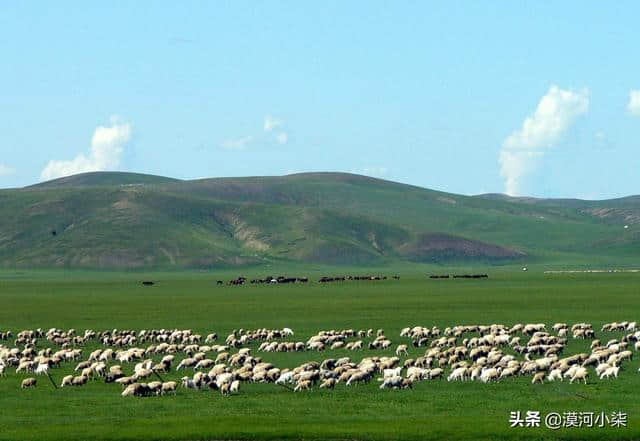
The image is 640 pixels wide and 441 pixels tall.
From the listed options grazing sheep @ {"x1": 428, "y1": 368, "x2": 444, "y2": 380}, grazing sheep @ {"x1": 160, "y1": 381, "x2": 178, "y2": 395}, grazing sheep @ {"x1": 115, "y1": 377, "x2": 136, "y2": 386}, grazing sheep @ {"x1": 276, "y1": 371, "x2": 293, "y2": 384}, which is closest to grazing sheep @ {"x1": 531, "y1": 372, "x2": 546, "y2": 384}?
grazing sheep @ {"x1": 428, "y1": 368, "x2": 444, "y2": 380}

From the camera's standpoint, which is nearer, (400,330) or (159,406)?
(159,406)

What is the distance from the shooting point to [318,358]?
1877 inches

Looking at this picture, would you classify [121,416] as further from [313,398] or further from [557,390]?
[557,390]

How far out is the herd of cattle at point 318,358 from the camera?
39.2 meters

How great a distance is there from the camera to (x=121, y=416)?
33.6 meters

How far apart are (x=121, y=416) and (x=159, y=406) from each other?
1879 mm

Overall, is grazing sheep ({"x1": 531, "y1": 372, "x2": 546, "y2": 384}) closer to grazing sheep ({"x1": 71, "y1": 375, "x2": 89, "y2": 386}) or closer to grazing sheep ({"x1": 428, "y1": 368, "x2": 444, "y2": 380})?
grazing sheep ({"x1": 428, "y1": 368, "x2": 444, "y2": 380})

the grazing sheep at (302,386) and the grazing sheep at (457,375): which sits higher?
the grazing sheep at (457,375)

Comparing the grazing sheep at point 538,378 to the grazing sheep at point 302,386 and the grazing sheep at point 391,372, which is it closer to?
the grazing sheep at point 391,372

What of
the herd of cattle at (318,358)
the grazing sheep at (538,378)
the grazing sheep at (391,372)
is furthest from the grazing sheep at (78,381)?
the grazing sheep at (538,378)

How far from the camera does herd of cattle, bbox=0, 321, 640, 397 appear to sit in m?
39.2

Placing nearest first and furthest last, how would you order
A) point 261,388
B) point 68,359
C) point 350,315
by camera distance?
point 261,388, point 68,359, point 350,315

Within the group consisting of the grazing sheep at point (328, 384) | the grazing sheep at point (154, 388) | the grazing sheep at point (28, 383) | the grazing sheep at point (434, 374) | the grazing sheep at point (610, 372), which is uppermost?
the grazing sheep at point (610, 372)

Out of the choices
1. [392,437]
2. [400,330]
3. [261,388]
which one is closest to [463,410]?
[392,437]
